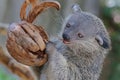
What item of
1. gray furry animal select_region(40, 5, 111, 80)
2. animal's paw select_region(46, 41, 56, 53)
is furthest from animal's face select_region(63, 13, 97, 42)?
animal's paw select_region(46, 41, 56, 53)

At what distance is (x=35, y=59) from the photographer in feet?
4.58

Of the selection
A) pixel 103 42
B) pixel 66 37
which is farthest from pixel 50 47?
pixel 103 42

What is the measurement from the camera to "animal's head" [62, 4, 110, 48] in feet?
5.42

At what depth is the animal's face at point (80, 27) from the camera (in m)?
1.70

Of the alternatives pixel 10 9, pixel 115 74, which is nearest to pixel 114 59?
pixel 115 74

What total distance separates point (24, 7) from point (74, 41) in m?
0.33

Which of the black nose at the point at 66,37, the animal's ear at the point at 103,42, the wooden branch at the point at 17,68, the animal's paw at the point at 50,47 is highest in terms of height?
the animal's paw at the point at 50,47

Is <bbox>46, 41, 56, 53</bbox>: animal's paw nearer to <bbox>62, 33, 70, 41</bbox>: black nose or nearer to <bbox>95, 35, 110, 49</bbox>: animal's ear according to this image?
<bbox>62, 33, 70, 41</bbox>: black nose

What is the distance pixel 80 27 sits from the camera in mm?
1746

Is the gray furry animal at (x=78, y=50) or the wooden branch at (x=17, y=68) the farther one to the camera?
the wooden branch at (x=17, y=68)

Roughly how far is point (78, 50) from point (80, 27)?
0.43 ft

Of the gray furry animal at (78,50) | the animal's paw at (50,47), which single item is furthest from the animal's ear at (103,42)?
the animal's paw at (50,47)

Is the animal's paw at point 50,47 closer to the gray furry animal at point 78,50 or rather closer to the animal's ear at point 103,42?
the gray furry animal at point 78,50

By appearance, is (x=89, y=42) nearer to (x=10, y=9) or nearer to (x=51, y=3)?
(x=51, y=3)
